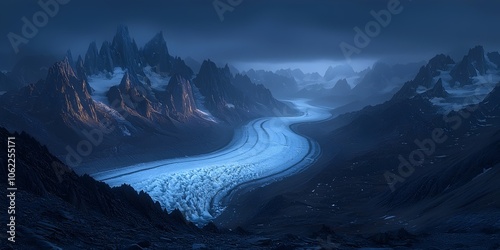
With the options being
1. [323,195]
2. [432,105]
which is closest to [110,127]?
[323,195]

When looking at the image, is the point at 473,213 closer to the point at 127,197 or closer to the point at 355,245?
the point at 355,245

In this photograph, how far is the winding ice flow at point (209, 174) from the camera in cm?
8938

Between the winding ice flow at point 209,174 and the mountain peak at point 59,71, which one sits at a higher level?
the mountain peak at point 59,71

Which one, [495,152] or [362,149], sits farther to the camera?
[362,149]

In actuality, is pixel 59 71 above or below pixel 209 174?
above

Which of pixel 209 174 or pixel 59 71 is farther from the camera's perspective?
pixel 59 71

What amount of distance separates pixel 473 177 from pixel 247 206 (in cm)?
4642

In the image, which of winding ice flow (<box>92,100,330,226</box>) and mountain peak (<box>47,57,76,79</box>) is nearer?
winding ice flow (<box>92,100,330,226</box>)

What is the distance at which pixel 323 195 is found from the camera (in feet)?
282

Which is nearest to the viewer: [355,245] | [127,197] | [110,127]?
[355,245]

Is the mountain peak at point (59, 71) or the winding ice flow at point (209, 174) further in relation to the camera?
the mountain peak at point (59, 71)

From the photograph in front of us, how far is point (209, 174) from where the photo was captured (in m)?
116

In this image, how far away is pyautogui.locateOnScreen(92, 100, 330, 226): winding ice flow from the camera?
8938 centimetres

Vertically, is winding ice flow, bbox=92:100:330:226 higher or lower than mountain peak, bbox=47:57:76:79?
lower
